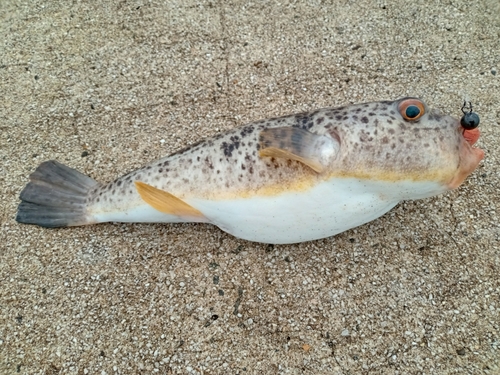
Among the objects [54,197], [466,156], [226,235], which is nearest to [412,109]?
[466,156]

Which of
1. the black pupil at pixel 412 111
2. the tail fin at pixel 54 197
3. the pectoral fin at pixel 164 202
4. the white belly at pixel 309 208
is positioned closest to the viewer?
the black pupil at pixel 412 111

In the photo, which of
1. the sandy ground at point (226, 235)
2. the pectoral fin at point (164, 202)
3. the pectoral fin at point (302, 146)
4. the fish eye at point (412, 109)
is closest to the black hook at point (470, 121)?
the fish eye at point (412, 109)

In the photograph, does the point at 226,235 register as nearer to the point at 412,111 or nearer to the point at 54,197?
the point at 54,197

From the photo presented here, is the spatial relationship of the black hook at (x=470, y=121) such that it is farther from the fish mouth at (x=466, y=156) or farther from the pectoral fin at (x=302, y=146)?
the pectoral fin at (x=302, y=146)

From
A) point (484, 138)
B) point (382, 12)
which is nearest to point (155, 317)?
point (484, 138)

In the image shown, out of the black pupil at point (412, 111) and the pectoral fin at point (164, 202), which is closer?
the black pupil at point (412, 111)

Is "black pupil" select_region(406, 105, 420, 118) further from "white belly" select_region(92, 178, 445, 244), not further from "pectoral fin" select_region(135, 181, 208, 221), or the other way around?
"pectoral fin" select_region(135, 181, 208, 221)

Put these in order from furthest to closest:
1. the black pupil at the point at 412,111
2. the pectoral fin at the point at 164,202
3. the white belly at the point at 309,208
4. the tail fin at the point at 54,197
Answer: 1. the tail fin at the point at 54,197
2. the pectoral fin at the point at 164,202
3. the white belly at the point at 309,208
4. the black pupil at the point at 412,111

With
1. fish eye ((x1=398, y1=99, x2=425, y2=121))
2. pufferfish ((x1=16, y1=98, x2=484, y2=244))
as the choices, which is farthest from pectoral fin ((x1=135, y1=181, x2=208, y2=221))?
fish eye ((x1=398, y1=99, x2=425, y2=121))

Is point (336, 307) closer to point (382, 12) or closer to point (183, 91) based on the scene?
point (183, 91)

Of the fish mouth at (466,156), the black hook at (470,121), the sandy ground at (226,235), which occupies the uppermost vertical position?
the black hook at (470,121)
